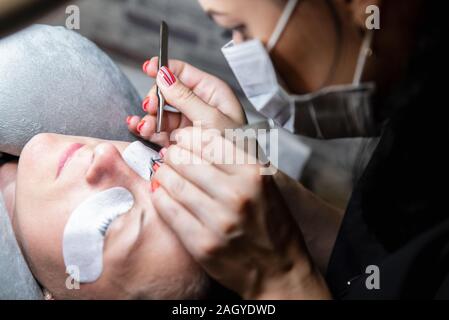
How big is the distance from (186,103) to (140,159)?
128 mm

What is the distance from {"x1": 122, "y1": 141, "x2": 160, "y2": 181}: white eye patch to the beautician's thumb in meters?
0.10

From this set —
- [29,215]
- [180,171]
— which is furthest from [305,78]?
[29,215]

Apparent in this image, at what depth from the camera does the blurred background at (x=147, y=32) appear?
4.88 feet

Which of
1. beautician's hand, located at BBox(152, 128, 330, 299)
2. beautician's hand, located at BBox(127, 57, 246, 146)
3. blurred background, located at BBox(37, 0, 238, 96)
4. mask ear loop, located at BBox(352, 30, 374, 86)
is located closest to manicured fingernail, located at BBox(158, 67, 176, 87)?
beautician's hand, located at BBox(127, 57, 246, 146)

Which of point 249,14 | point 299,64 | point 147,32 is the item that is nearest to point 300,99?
point 299,64

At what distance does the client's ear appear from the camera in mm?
739

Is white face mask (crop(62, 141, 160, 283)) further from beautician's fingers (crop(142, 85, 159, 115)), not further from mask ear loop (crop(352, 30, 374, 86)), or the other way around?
mask ear loop (crop(352, 30, 374, 86))

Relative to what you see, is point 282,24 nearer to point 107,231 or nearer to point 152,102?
point 152,102

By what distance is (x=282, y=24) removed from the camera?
2.65 ft

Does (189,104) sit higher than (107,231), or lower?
higher

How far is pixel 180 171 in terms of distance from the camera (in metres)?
0.75

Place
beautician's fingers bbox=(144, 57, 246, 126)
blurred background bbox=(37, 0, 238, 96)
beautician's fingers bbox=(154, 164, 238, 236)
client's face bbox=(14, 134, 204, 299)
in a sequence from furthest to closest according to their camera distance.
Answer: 1. blurred background bbox=(37, 0, 238, 96)
2. beautician's fingers bbox=(144, 57, 246, 126)
3. client's face bbox=(14, 134, 204, 299)
4. beautician's fingers bbox=(154, 164, 238, 236)

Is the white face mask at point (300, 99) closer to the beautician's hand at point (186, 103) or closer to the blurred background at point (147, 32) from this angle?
the beautician's hand at point (186, 103)

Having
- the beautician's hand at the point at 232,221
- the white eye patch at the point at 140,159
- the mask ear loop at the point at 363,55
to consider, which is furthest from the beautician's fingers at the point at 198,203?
the mask ear loop at the point at 363,55
